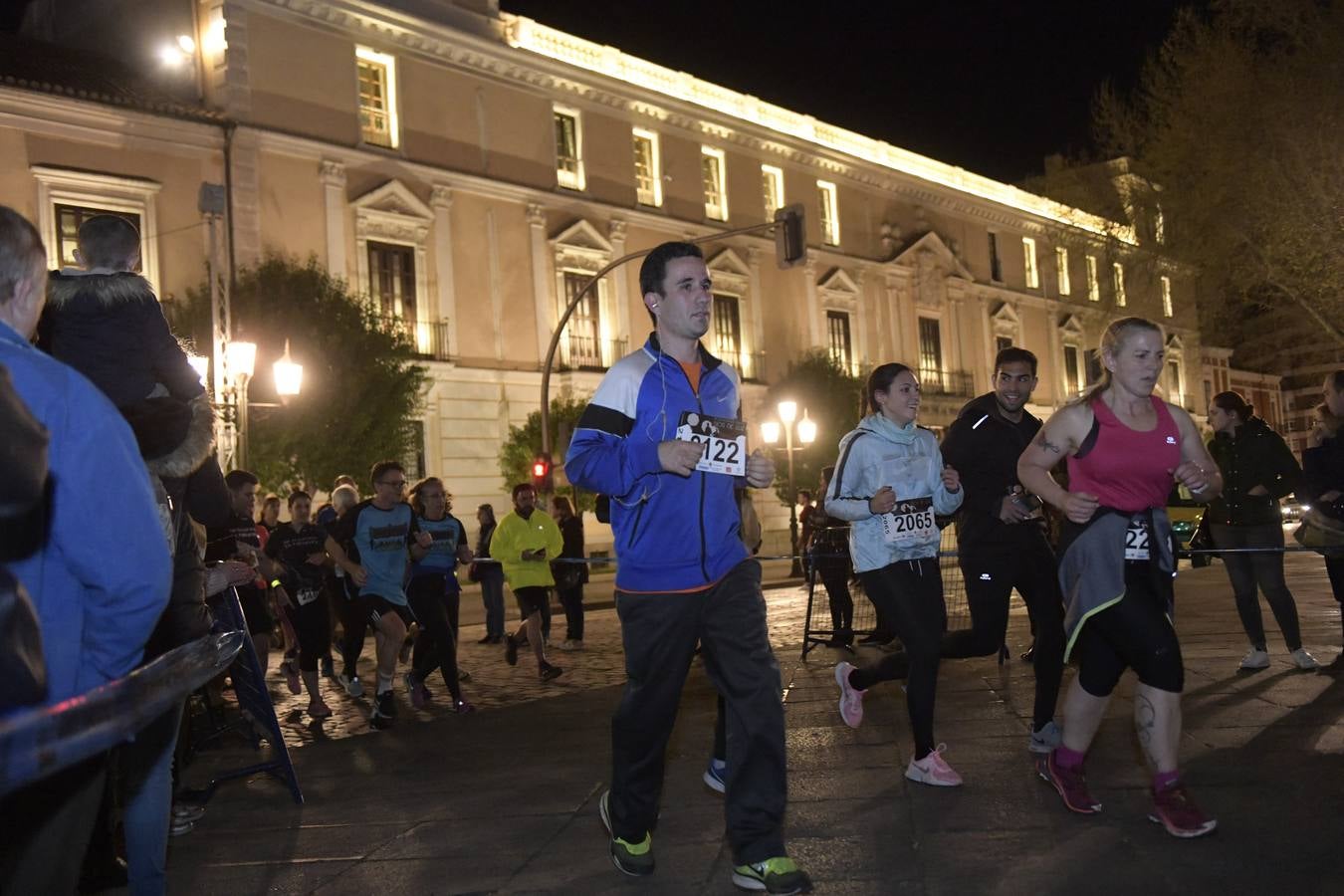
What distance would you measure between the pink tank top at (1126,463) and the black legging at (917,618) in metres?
1.07

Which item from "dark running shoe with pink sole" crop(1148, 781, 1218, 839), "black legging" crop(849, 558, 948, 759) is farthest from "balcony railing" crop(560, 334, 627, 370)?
"dark running shoe with pink sole" crop(1148, 781, 1218, 839)

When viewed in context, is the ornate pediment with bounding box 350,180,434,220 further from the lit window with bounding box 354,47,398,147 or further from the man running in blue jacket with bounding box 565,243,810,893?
the man running in blue jacket with bounding box 565,243,810,893

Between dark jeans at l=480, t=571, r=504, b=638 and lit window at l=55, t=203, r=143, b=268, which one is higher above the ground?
lit window at l=55, t=203, r=143, b=268

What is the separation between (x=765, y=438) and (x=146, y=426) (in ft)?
100

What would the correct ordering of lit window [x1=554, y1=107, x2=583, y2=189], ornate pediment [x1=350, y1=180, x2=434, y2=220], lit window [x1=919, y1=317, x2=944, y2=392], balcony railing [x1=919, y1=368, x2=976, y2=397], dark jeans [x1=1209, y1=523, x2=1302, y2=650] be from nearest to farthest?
dark jeans [x1=1209, y1=523, x2=1302, y2=650]
ornate pediment [x1=350, y1=180, x2=434, y2=220]
lit window [x1=554, y1=107, x2=583, y2=189]
balcony railing [x1=919, y1=368, x2=976, y2=397]
lit window [x1=919, y1=317, x2=944, y2=392]

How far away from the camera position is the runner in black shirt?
10.1 m

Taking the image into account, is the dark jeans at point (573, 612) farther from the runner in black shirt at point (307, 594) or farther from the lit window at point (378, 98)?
the lit window at point (378, 98)

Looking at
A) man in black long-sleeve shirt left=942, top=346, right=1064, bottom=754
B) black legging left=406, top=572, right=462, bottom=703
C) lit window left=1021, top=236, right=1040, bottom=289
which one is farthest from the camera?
lit window left=1021, top=236, right=1040, bottom=289

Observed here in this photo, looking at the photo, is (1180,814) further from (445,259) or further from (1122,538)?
(445,259)

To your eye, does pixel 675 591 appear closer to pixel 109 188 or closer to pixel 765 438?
pixel 109 188

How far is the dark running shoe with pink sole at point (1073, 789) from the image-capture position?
4.89 m

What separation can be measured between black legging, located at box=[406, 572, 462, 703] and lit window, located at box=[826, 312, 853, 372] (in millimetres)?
32342

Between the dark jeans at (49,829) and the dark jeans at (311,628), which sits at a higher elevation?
the dark jeans at (49,829)

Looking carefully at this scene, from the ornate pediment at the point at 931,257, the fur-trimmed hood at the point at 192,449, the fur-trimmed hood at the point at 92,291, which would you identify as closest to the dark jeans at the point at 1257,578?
the fur-trimmed hood at the point at 192,449
